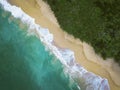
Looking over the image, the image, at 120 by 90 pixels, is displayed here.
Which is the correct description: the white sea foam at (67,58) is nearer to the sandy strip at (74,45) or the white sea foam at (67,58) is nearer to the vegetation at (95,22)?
the sandy strip at (74,45)

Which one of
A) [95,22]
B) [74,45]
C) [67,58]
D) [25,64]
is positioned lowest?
[25,64]

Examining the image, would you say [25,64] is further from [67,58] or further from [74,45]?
[74,45]

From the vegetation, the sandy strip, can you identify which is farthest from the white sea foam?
the vegetation

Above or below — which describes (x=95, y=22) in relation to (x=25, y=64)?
above

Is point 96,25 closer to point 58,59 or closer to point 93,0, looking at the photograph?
point 93,0

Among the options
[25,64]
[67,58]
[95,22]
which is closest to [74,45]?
[67,58]

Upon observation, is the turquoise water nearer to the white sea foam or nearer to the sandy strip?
the white sea foam

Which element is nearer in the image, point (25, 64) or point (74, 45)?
point (25, 64)

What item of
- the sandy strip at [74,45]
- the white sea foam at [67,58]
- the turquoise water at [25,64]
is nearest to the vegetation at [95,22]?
the sandy strip at [74,45]
